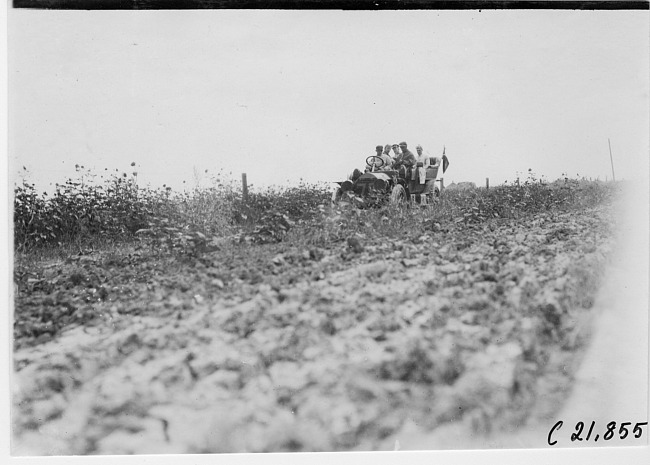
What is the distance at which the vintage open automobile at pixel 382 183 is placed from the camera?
12.6ft

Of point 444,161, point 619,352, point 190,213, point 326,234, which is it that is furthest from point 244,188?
point 619,352

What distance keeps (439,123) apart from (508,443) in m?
2.29

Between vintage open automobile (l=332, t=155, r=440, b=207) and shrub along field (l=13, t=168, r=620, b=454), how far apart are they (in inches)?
3.7

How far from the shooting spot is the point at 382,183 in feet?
12.8

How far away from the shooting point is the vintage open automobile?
3.85 meters

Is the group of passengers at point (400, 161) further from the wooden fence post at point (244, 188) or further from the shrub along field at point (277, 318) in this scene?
the wooden fence post at point (244, 188)

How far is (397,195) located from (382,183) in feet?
0.66

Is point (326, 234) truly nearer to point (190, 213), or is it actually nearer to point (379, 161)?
point (379, 161)

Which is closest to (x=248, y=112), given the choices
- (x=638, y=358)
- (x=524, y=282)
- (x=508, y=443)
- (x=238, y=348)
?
(x=238, y=348)

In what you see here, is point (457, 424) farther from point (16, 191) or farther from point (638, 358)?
point (16, 191)

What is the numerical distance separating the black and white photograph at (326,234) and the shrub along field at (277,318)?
0.02m

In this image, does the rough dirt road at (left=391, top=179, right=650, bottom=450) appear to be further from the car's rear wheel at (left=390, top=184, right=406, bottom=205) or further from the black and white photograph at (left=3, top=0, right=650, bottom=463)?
the car's rear wheel at (left=390, top=184, right=406, bottom=205)

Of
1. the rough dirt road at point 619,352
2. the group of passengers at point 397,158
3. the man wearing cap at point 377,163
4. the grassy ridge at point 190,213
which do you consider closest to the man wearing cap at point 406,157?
the group of passengers at point 397,158

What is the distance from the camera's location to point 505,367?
3.71 m
